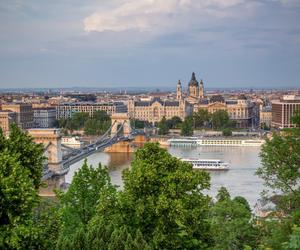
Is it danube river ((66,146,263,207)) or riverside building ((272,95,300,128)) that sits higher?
riverside building ((272,95,300,128))

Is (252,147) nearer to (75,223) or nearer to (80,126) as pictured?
(80,126)

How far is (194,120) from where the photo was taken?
50.2 metres

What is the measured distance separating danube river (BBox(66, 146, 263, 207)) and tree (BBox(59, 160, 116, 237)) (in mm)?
9307

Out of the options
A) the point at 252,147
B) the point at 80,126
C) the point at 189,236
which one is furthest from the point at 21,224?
the point at 80,126

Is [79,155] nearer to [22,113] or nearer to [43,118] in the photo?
[22,113]

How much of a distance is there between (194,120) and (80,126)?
9.42m

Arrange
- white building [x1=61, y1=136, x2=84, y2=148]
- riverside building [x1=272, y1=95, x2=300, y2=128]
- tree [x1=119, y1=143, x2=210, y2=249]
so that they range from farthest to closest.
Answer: riverside building [x1=272, y1=95, x2=300, y2=128], white building [x1=61, y1=136, x2=84, y2=148], tree [x1=119, y1=143, x2=210, y2=249]

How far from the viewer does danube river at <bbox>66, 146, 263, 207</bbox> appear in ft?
64.1

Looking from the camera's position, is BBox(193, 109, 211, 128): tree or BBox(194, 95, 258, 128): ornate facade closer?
BBox(193, 109, 211, 128): tree

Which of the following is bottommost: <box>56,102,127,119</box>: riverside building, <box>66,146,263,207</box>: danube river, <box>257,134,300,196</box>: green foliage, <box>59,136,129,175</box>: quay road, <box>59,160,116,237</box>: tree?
<box>66,146,263,207</box>: danube river

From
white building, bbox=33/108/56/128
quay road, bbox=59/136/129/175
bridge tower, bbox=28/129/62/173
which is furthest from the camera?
white building, bbox=33/108/56/128

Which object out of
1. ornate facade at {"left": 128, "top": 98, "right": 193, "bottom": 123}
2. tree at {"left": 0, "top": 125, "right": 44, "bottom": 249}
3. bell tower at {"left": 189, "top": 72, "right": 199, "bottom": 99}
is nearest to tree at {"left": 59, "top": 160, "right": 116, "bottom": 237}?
tree at {"left": 0, "top": 125, "right": 44, "bottom": 249}

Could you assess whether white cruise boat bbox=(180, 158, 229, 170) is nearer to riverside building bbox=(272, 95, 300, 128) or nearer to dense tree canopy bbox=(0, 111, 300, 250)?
dense tree canopy bbox=(0, 111, 300, 250)

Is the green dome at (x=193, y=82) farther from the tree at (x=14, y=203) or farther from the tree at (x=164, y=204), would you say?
the tree at (x=14, y=203)
